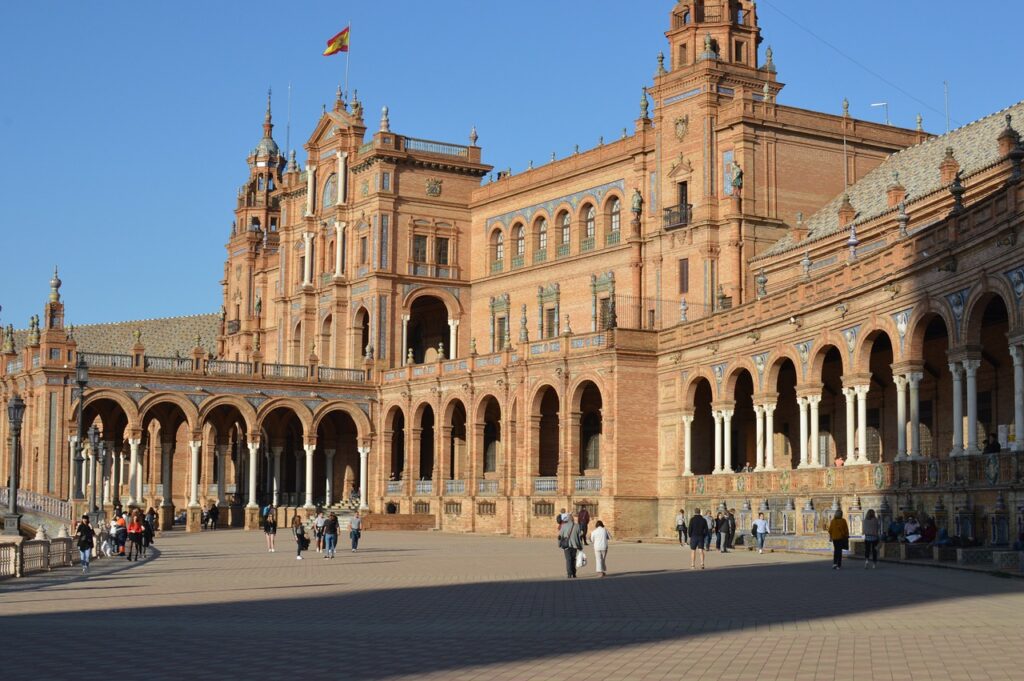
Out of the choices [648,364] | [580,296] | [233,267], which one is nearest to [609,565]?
[648,364]

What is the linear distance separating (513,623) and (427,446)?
51477 mm

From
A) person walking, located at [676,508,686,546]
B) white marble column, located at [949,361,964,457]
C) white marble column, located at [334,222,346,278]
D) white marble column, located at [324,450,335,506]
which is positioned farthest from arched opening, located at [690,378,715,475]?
white marble column, located at [334,222,346,278]

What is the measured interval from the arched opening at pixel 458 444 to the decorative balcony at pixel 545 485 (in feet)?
29.8

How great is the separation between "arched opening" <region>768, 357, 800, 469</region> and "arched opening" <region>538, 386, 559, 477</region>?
43.3 ft

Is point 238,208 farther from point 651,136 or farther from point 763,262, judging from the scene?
point 763,262

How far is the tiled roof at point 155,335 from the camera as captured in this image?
106 m

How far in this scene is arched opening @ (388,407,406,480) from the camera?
2724 inches

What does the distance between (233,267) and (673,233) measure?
43601mm

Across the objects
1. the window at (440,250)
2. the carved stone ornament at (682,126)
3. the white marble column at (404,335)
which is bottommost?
the white marble column at (404,335)

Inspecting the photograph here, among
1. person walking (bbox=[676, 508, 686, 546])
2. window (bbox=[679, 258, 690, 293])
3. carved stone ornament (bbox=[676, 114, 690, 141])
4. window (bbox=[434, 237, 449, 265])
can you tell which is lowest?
person walking (bbox=[676, 508, 686, 546])

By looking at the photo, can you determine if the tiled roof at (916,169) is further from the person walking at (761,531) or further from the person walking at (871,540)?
the person walking at (871,540)

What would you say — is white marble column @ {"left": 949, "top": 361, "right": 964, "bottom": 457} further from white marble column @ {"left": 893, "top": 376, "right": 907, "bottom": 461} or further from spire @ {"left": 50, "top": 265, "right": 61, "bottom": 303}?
spire @ {"left": 50, "top": 265, "right": 61, "bottom": 303}

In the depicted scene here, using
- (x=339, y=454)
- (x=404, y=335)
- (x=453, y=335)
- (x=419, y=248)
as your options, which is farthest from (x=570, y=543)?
(x=339, y=454)

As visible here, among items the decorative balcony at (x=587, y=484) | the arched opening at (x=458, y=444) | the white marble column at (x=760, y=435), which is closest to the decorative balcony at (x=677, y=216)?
the decorative balcony at (x=587, y=484)
